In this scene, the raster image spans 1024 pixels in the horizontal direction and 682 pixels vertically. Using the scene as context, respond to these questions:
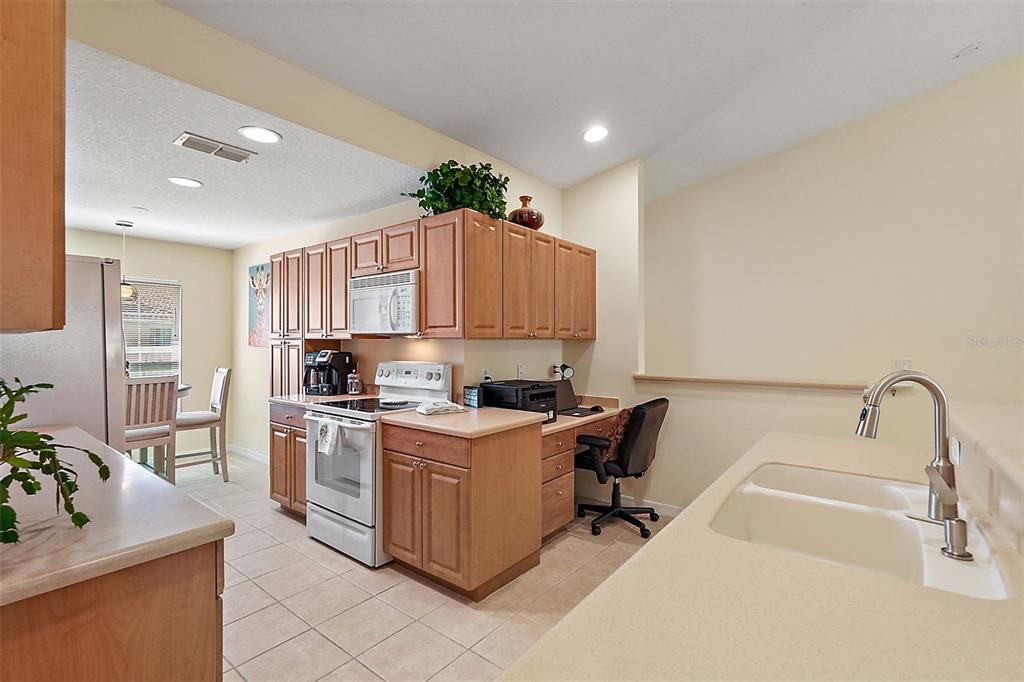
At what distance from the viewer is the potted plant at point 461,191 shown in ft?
9.55

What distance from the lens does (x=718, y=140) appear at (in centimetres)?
367

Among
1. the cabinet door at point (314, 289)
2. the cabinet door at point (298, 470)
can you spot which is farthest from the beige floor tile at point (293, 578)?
the cabinet door at point (314, 289)

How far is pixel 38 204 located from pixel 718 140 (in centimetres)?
400

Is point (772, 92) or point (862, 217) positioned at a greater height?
point (772, 92)

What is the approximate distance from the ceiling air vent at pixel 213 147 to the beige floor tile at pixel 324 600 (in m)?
2.54

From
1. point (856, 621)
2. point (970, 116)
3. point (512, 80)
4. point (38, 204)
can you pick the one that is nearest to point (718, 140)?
point (970, 116)

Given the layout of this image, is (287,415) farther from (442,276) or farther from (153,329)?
(153,329)

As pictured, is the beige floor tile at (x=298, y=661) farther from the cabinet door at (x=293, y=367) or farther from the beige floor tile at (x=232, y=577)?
the cabinet door at (x=293, y=367)

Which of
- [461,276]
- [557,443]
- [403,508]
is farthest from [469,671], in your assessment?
[461,276]

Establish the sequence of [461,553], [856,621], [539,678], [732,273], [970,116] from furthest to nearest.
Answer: [732,273] < [970,116] < [461,553] < [856,621] < [539,678]

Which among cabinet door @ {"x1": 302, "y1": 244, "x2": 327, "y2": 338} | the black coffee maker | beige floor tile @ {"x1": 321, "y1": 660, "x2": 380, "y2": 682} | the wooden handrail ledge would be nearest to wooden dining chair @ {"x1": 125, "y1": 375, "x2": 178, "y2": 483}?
the black coffee maker

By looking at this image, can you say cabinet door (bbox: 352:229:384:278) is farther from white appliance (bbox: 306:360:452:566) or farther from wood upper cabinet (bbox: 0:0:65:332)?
wood upper cabinet (bbox: 0:0:65:332)

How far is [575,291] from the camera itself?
3.72 metres

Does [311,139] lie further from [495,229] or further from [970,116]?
[970,116]
